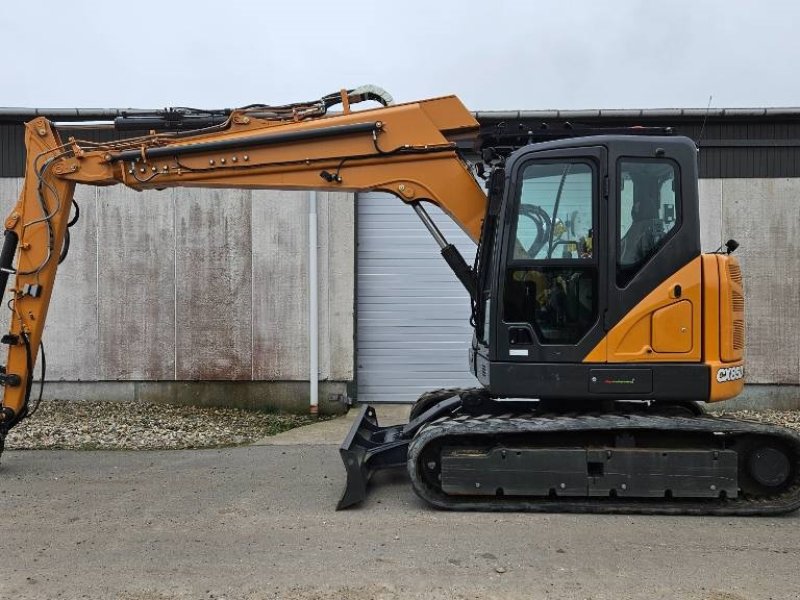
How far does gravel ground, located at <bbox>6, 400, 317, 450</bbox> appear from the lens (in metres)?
7.60

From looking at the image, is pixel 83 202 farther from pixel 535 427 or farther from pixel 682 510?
pixel 682 510

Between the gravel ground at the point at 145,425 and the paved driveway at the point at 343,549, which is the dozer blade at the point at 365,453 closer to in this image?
the paved driveway at the point at 343,549

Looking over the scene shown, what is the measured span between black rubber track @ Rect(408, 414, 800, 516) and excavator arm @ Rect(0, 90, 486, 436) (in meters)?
1.42

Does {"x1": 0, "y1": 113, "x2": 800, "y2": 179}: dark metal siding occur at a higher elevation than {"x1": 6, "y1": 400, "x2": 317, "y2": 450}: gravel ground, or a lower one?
higher

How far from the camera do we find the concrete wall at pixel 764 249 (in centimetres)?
964

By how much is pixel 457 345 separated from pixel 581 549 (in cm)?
615

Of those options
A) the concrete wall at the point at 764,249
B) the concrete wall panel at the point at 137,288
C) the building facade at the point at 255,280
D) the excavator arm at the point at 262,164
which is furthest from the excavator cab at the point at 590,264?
the concrete wall panel at the point at 137,288

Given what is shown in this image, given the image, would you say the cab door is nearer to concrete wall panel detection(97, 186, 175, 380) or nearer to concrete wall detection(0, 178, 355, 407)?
concrete wall detection(0, 178, 355, 407)

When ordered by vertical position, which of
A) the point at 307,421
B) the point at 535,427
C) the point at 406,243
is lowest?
the point at 307,421

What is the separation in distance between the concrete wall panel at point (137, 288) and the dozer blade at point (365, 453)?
459 cm

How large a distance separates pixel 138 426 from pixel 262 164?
4.71 meters

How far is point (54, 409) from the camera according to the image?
928 cm

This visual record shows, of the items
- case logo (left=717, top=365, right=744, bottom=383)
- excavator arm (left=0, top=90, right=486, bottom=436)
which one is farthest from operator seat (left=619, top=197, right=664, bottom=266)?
excavator arm (left=0, top=90, right=486, bottom=436)

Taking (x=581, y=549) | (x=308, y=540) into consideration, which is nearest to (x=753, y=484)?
(x=581, y=549)
